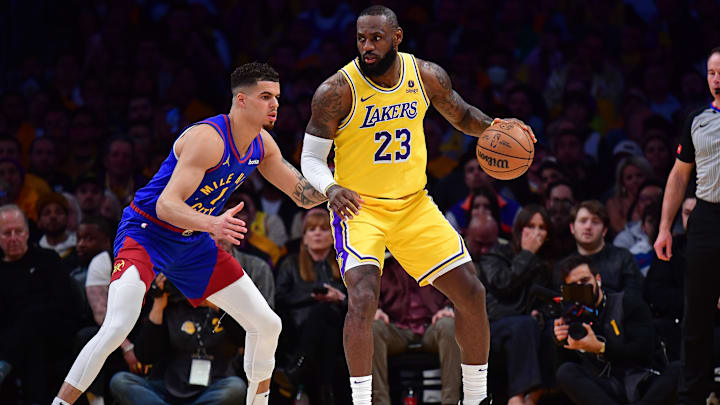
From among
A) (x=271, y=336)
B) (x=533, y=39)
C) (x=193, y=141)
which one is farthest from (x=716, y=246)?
(x=533, y=39)

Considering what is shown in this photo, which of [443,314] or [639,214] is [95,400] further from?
[639,214]

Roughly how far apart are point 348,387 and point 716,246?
300 centimetres

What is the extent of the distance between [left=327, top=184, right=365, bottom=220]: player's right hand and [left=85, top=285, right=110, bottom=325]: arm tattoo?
2.89 metres

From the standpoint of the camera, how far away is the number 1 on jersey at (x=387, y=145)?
5211 mm

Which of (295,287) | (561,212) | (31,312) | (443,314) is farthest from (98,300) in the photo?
(561,212)

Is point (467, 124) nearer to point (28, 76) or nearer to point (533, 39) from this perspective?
point (533, 39)

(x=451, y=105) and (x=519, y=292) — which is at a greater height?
(x=451, y=105)

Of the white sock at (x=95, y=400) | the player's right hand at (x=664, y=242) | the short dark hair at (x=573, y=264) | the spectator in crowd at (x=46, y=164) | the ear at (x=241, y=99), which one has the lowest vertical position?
the white sock at (x=95, y=400)

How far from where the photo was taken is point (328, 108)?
5.15m

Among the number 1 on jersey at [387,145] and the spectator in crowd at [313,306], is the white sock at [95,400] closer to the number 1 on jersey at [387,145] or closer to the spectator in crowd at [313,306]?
the spectator in crowd at [313,306]

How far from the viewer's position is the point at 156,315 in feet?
21.9

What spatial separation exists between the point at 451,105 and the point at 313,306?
7.60 ft

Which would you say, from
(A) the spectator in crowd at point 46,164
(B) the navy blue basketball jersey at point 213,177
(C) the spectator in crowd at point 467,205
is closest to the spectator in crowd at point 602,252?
(C) the spectator in crowd at point 467,205

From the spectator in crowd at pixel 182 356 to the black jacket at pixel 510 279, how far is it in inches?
74.7
